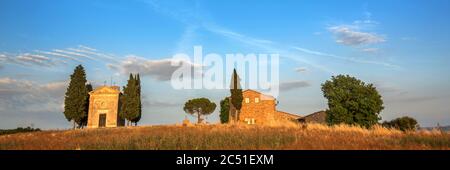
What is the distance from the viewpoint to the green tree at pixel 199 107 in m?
68.6

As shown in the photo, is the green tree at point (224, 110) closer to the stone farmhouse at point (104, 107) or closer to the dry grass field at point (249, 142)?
the stone farmhouse at point (104, 107)

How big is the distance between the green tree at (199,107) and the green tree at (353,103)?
34329 mm

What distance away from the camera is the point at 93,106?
50.8 metres

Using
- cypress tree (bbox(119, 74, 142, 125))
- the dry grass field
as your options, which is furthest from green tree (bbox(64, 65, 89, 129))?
the dry grass field

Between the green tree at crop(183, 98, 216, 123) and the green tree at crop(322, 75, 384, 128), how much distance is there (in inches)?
1352

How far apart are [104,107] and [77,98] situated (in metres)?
4.98

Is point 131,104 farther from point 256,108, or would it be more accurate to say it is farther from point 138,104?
point 256,108

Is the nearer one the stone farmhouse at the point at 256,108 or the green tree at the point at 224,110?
the stone farmhouse at the point at 256,108

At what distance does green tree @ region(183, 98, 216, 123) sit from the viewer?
68.6m

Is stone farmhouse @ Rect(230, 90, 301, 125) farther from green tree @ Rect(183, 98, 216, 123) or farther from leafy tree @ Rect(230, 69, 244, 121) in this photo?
green tree @ Rect(183, 98, 216, 123)

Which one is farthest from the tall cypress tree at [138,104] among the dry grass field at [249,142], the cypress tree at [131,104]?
the dry grass field at [249,142]
